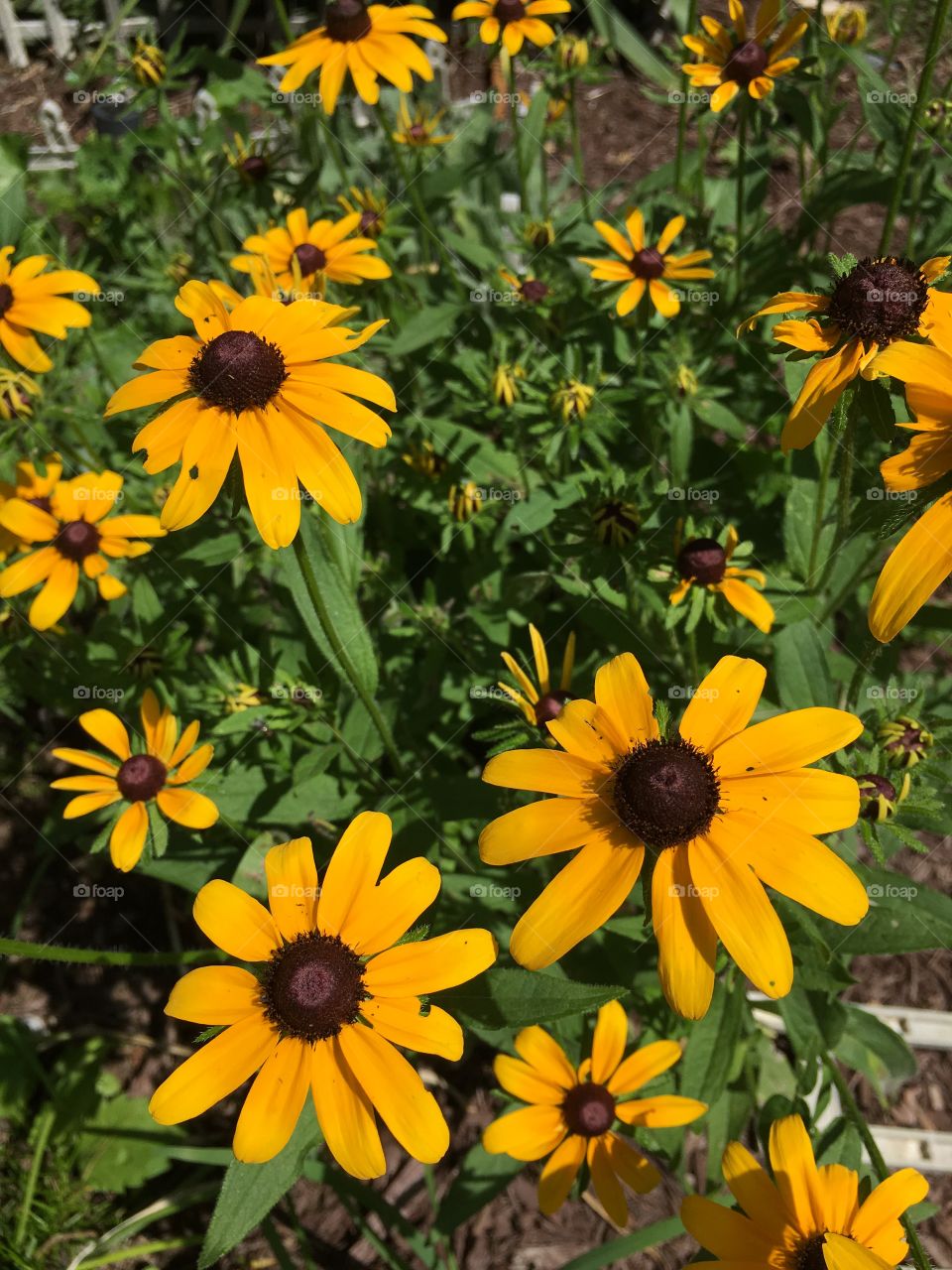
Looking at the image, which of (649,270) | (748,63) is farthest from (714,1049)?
(748,63)

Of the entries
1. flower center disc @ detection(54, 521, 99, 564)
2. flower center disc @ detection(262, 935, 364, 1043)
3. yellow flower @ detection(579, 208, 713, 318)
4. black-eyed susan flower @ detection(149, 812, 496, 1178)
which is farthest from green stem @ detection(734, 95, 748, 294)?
flower center disc @ detection(262, 935, 364, 1043)

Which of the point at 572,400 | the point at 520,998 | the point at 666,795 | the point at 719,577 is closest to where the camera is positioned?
the point at 666,795

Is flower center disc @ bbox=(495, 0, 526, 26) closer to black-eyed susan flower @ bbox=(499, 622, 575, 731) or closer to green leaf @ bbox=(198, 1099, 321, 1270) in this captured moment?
black-eyed susan flower @ bbox=(499, 622, 575, 731)

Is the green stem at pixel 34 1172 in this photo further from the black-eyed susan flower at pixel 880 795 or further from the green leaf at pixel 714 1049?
the black-eyed susan flower at pixel 880 795

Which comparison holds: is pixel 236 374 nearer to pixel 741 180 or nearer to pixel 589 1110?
pixel 589 1110

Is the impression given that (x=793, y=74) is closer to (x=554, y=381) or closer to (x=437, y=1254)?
(x=554, y=381)
